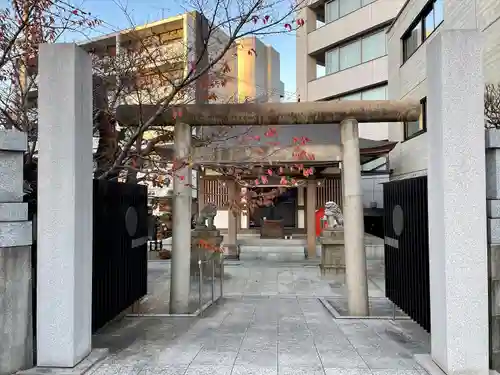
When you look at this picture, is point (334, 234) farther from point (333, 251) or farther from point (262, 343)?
point (262, 343)

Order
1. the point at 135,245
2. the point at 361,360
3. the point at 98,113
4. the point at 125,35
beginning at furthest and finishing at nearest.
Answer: the point at 125,35 → the point at 98,113 → the point at 135,245 → the point at 361,360

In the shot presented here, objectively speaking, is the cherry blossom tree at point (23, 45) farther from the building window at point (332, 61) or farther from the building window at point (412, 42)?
the building window at point (332, 61)

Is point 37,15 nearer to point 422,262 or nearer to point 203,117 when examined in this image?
point 203,117

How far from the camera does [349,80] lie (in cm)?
2419

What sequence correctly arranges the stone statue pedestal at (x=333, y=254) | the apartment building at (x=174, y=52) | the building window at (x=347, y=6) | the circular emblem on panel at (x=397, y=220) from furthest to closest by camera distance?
the building window at (x=347, y=6)
the stone statue pedestal at (x=333, y=254)
the apartment building at (x=174, y=52)
the circular emblem on panel at (x=397, y=220)

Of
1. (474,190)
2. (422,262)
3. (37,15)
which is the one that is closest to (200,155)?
(37,15)

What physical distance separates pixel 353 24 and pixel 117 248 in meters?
22.3

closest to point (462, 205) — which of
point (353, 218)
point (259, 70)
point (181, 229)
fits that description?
point (353, 218)

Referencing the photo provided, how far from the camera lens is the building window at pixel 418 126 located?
1471cm

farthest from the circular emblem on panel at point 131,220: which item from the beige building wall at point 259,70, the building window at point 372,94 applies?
the beige building wall at point 259,70

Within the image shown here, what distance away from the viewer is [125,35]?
796 centimetres

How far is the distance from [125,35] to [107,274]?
4808mm

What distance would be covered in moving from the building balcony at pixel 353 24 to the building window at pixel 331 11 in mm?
558

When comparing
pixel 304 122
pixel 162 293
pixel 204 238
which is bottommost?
pixel 162 293
